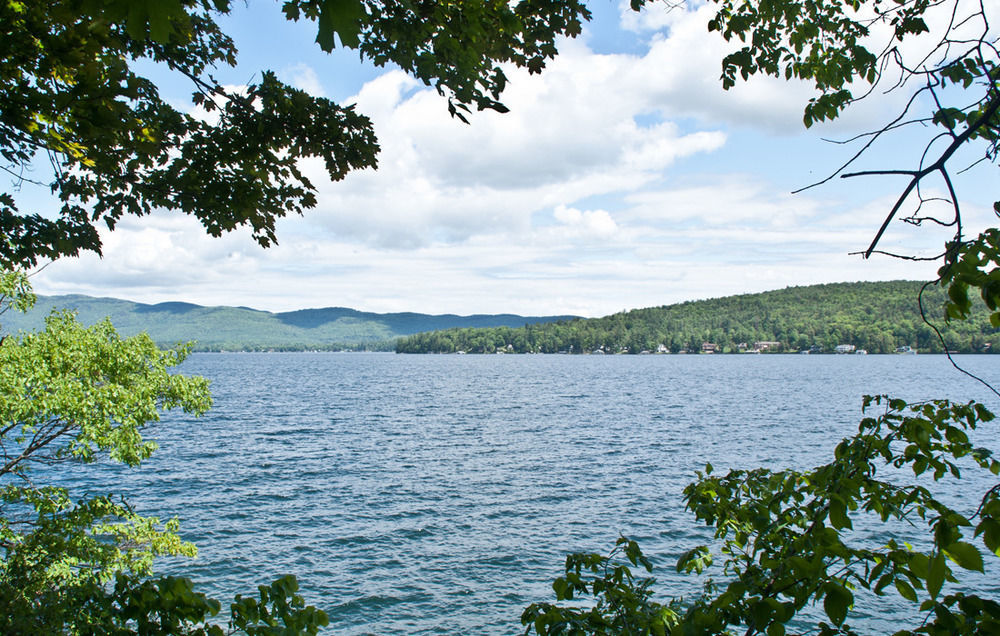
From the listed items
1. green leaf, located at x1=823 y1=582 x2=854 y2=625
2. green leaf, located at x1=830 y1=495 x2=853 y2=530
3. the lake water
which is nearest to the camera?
green leaf, located at x1=823 y1=582 x2=854 y2=625

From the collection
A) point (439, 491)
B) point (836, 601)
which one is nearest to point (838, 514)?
point (836, 601)

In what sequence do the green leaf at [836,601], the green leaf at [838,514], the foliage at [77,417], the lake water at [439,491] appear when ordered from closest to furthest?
the green leaf at [836,601], the green leaf at [838,514], the foliage at [77,417], the lake water at [439,491]

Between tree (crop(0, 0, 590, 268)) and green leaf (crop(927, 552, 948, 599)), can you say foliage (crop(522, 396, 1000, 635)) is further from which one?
tree (crop(0, 0, 590, 268))

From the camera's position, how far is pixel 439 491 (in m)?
26.2

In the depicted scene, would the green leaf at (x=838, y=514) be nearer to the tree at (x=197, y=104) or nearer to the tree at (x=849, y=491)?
the tree at (x=849, y=491)

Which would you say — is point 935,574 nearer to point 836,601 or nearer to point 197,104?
point 836,601

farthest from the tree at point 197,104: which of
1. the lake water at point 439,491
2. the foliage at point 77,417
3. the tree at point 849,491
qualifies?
the lake water at point 439,491

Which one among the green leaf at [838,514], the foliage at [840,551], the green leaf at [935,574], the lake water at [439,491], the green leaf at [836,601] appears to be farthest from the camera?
the lake water at [439,491]

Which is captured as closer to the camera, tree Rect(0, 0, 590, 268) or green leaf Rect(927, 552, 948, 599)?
green leaf Rect(927, 552, 948, 599)

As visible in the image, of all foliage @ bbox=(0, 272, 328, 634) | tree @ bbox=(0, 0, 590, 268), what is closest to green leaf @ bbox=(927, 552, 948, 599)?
tree @ bbox=(0, 0, 590, 268)

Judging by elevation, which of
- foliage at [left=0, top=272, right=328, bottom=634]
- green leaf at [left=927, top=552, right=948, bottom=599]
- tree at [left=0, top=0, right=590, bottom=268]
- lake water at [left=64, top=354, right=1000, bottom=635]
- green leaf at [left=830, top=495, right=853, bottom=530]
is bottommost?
lake water at [left=64, top=354, right=1000, bottom=635]

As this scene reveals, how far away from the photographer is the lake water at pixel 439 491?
16.4 metres

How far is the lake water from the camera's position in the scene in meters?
16.4

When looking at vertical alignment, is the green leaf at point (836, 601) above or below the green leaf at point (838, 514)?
below
